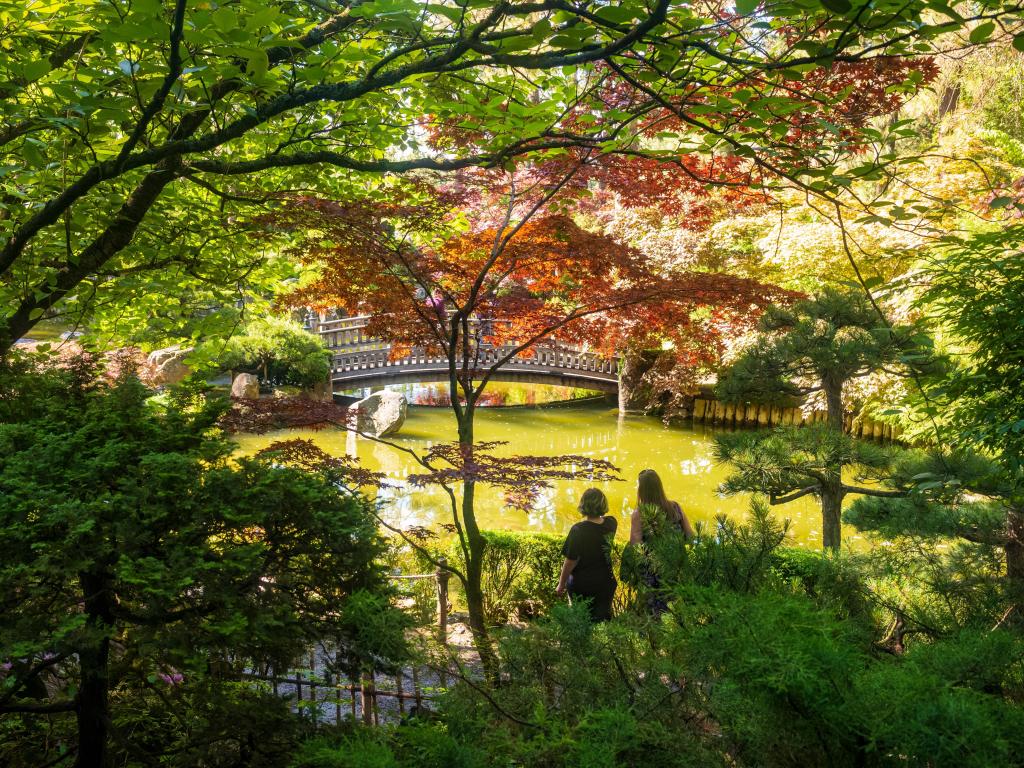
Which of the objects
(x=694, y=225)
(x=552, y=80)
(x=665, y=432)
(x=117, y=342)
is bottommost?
(x=665, y=432)

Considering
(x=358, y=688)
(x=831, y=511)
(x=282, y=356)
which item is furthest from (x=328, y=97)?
(x=282, y=356)

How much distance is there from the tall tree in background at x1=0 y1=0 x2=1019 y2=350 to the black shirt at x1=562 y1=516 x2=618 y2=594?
6.51 ft

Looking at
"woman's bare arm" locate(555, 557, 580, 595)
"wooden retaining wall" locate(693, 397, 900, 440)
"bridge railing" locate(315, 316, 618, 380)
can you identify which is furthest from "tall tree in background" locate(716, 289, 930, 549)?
"bridge railing" locate(315, 316, 618, 380)

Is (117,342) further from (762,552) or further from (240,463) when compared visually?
(762,552)

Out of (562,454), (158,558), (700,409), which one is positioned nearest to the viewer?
(158,558)

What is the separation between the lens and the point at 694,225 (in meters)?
5.21

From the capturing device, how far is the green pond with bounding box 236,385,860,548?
9.77 meters

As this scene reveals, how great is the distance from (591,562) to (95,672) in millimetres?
2657

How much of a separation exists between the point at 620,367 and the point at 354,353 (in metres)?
6.29

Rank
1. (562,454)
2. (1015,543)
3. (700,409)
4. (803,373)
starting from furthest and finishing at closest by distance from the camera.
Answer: (700,409) < (562,454) < (803,373) < (1015,543)

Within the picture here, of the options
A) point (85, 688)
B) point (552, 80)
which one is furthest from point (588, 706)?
point (552, 80)

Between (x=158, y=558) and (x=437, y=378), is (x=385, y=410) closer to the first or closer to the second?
(x=437, y=378)

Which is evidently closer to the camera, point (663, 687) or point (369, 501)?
point (663, 687)

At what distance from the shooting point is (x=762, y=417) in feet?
50.3
